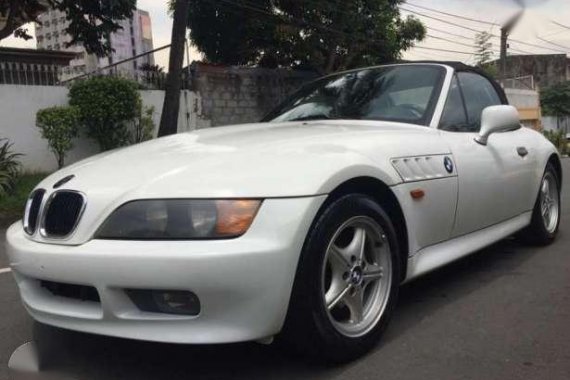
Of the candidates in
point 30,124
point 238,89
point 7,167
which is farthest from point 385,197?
point 238,89

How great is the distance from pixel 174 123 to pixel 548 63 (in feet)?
156

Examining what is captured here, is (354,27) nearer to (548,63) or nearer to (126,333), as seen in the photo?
(126,333)

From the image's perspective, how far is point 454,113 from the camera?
13.4 feet

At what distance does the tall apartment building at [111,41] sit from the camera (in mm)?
13352

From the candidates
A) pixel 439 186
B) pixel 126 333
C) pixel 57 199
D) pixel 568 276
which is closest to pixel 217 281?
pixel 126 333

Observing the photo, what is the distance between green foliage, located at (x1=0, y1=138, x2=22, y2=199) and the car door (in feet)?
21.9

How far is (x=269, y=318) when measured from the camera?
2482mm

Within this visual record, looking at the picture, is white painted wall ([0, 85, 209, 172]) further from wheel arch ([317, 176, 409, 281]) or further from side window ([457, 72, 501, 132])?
wheel arch ([317, 176, 409, 281])

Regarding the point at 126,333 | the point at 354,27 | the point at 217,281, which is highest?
the point at 354,27

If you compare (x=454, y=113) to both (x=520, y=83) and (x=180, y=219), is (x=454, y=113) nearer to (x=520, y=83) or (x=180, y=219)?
(x=180, y=219)

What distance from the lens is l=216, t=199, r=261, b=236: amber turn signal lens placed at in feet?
8.05

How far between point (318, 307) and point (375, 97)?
1877 mm

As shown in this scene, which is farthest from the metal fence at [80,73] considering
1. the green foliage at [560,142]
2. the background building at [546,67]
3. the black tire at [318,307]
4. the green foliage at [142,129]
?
the background building at [546,67]

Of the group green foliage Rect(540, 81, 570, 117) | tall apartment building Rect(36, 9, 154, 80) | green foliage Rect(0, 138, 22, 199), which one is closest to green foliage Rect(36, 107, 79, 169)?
green foliage Rect(0, 138, 22, 199)
